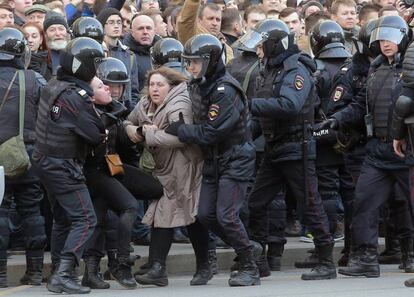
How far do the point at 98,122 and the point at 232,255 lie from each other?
8.34ft

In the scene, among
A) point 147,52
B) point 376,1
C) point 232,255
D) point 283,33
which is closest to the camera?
point 283,33

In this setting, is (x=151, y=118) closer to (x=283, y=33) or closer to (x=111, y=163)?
(x=111, y=163)

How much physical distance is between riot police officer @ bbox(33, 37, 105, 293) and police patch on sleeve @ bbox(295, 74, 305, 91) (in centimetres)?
177

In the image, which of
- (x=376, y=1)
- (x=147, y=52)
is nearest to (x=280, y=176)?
(x=147, y=52)

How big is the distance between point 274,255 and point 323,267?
2.88 ft

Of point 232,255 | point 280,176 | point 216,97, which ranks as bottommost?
point 232,255

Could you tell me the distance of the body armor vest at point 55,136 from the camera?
1055cm

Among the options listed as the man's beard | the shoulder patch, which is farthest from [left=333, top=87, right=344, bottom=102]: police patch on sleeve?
the shoulder patch

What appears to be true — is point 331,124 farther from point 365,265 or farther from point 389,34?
point 365,265

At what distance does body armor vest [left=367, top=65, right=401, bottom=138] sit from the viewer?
1132cm

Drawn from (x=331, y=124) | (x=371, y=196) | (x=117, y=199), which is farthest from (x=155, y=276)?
(x=331, y=124)

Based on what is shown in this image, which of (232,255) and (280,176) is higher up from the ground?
(280,176)

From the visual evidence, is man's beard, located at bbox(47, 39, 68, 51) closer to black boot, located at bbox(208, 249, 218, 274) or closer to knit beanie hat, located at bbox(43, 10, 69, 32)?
knit beanie hat, located at bbox(43, 10, 69, 32)

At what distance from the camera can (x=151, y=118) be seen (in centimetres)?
1122
